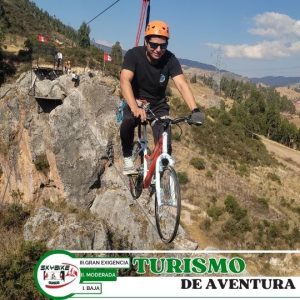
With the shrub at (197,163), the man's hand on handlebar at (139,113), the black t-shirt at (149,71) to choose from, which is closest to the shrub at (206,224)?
the shrub at (197,163)

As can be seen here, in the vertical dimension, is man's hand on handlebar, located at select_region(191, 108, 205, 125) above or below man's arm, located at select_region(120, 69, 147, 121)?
below

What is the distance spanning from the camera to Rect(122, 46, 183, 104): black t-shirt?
9086 millimetres

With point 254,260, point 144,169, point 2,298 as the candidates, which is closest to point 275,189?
point 254,260

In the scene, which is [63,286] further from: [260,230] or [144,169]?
[260,230]

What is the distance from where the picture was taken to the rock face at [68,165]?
26.5m

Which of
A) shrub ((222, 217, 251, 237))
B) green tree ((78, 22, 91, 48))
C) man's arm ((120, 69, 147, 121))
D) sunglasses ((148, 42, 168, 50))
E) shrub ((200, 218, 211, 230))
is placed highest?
green tree ((78, 22, 91, 48))

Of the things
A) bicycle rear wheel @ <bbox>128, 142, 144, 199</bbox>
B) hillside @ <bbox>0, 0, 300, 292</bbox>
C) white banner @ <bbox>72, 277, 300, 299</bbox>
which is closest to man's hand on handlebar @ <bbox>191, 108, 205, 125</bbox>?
bicycle rear wheel @ <bbox>128, 142, 144, 199</bbox>

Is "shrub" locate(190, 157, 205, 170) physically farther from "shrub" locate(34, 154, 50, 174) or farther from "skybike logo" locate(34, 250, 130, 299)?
"skybike logo" locate(34, 250, 130, 299)

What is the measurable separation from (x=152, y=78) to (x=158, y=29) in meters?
1.10

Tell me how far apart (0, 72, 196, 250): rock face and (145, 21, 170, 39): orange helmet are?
17999 mm

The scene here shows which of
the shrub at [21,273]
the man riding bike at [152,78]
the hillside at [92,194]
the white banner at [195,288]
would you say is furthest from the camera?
the hillside at [92,194]

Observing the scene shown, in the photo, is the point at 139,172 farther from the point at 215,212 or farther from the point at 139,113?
the point at 215,212

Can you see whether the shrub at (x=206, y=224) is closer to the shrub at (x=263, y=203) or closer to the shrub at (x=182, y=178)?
the shrub at (x=182, y=178)

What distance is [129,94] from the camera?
8.73m
